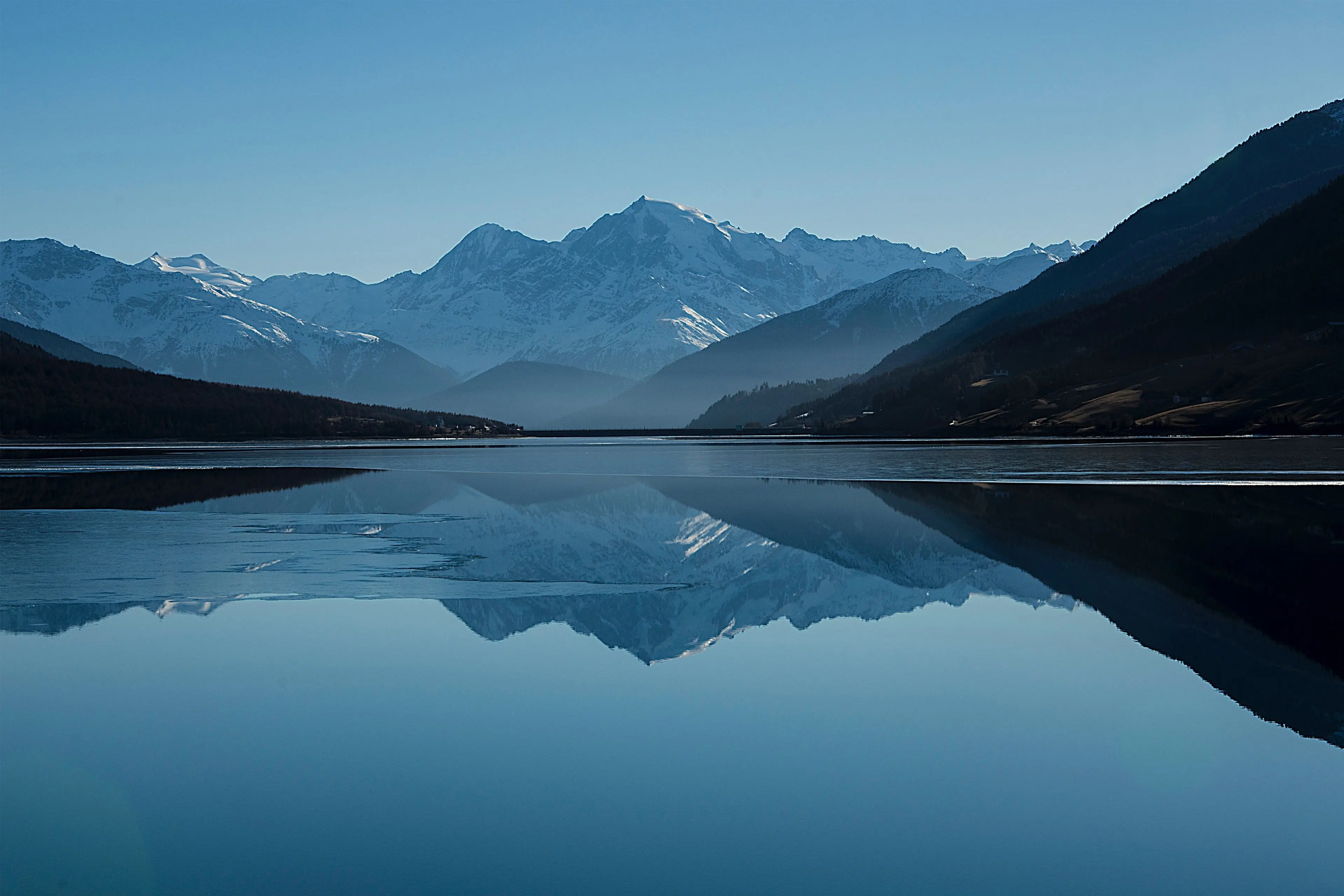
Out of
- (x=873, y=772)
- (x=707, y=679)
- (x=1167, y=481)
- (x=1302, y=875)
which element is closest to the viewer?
(x=1302, y=875)

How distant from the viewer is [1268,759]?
18.2m

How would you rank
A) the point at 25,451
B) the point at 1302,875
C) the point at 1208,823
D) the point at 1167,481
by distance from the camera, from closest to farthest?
the point at 1302,875 → the point at 1208,823 → the point at 1167,481 → the point at 25,451

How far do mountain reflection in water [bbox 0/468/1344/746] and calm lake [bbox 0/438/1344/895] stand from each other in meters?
0.23

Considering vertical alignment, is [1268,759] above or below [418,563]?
below

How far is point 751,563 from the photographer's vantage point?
41094 millimetres

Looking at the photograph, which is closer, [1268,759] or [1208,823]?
[1208,823]

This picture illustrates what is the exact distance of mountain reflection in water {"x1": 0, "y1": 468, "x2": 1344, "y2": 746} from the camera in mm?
28312

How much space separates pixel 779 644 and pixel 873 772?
10.3 meters

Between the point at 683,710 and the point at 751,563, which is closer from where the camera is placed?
the point at 683,710

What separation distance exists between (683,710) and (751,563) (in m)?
19.2

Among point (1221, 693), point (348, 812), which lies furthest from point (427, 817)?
point (1221, 693)

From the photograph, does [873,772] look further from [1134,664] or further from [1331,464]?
[1331,464]

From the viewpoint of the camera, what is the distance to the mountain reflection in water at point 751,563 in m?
28.3

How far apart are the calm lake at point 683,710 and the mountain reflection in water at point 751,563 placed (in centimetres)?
23
